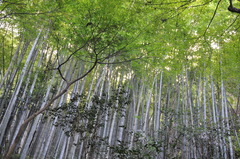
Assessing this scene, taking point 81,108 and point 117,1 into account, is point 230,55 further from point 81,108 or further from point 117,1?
point 81,108

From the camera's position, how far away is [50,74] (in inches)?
211

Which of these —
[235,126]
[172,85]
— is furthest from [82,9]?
[172,85]

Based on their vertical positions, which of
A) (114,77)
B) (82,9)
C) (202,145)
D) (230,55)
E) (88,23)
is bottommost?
(202,145)

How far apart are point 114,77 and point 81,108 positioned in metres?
4.14

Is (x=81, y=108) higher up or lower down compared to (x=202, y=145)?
higher up

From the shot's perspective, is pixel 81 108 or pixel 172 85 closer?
pixel 81 108

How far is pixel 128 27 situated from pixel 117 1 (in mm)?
485

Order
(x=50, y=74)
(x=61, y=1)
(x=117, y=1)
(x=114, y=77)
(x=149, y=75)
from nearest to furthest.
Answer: (x=117, y=1), (x=61, y=1), (x=50, y=74), (x=149, y=75), (x=114, y=77)

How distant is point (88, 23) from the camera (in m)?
2.78

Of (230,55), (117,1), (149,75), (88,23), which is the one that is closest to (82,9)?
(88,23)

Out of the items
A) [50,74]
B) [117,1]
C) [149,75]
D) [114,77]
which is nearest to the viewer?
[117,1]

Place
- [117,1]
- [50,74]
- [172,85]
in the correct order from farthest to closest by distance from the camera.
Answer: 1. [172,85]
2. [50,74]
3. [117,1]

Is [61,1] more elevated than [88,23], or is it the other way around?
[61,1]

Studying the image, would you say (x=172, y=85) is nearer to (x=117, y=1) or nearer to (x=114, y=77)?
(x=114, y=77)
